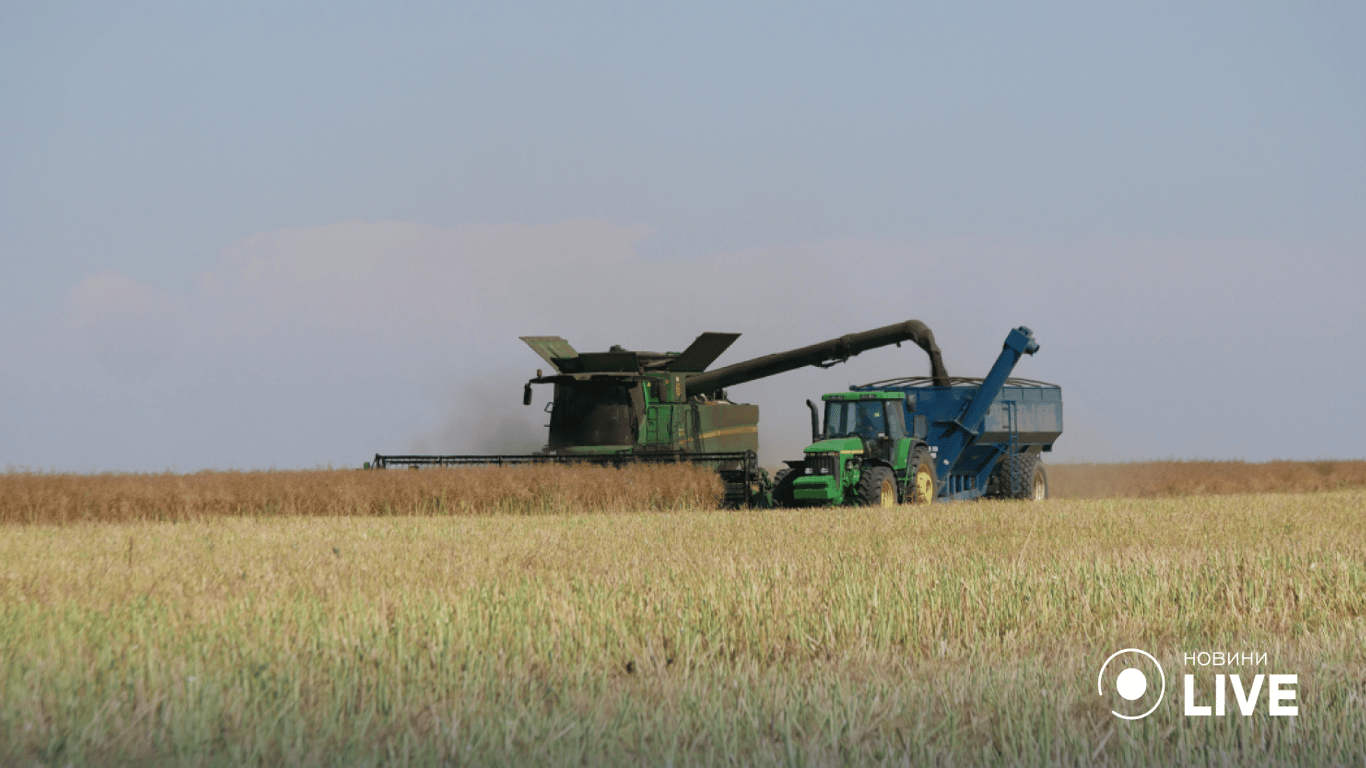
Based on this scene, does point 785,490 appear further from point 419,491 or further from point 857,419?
point 419,491

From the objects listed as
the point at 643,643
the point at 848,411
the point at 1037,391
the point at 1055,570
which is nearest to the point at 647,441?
the point at 848,411

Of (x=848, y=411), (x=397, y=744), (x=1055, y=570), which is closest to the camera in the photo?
(x=397, y=744)

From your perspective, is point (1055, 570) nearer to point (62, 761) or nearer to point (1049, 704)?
point (1049, 704)

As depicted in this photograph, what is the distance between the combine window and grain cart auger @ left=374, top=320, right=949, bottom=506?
2 centimetres

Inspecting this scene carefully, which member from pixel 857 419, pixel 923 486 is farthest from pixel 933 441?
pixel 857 419

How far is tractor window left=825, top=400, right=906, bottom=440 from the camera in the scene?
57.4 ft

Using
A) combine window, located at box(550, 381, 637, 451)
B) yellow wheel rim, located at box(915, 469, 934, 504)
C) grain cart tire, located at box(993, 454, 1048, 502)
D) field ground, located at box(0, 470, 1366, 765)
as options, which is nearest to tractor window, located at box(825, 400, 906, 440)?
yellow wheel rim, located at box(915, 469, 934, 504)

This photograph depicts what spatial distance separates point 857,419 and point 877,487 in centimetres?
121

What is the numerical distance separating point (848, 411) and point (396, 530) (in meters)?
6.84

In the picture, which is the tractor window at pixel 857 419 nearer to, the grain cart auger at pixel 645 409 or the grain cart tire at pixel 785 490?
the grain cart tire at pixel 785 490

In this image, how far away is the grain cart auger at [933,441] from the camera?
17.0 meters

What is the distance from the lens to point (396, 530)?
13.7 metres

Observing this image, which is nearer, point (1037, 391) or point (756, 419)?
point (1037, 391)

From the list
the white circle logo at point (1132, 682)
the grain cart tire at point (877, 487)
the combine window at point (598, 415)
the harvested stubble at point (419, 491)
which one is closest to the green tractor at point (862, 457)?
the grain cart tire at point (877, 487)
